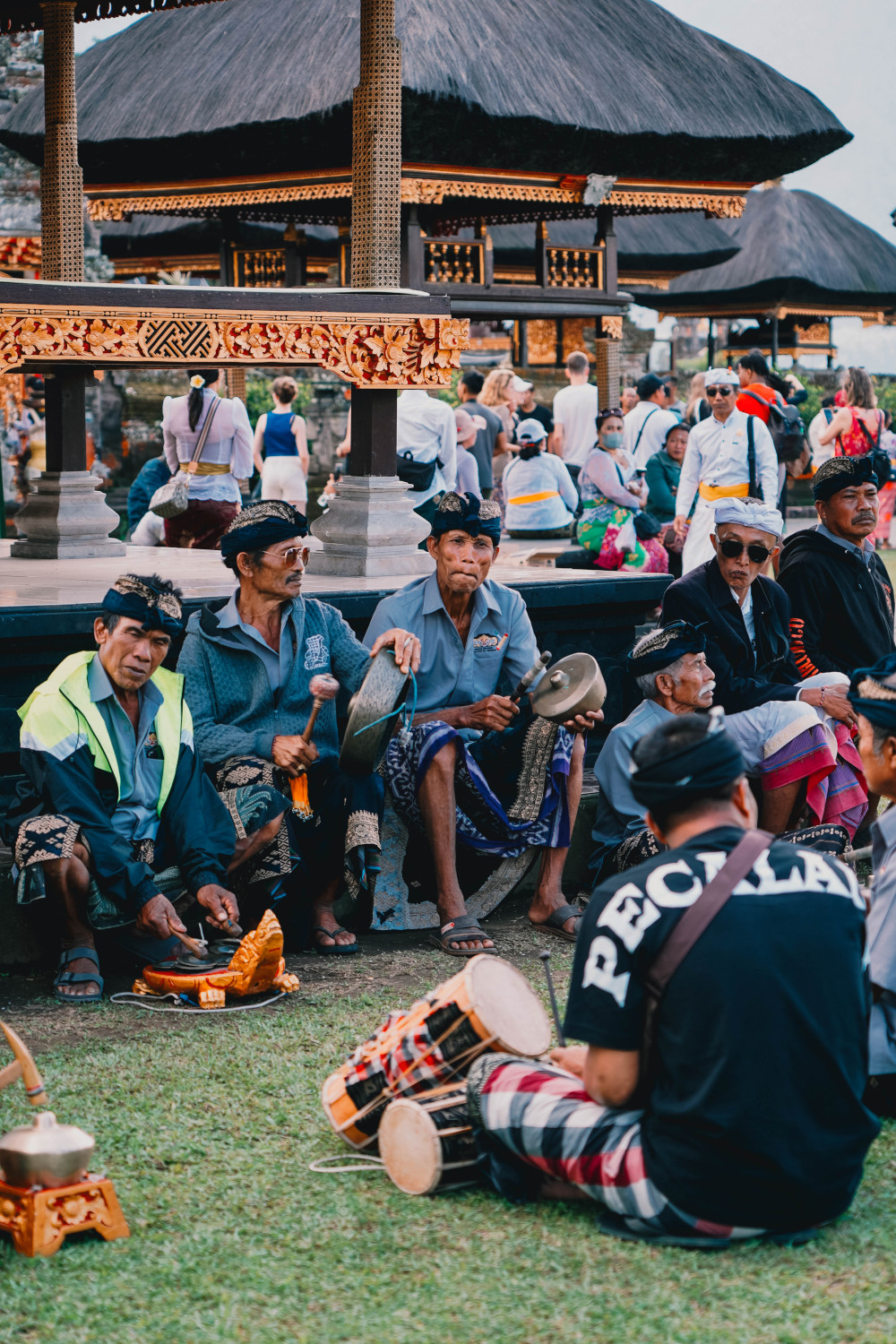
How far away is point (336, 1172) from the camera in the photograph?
10.8ft

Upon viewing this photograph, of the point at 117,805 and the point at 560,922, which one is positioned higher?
the point at 117,805

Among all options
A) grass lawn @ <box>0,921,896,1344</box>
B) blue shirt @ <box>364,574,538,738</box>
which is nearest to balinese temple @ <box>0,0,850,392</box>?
blue shirt @ <box>364,574,538,738</box>

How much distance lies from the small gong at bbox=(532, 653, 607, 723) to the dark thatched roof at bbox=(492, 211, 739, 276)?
14.9 m

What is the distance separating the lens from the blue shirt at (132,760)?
177 inches

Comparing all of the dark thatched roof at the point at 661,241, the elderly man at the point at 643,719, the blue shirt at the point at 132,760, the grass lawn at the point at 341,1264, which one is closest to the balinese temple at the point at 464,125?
the dark thatched roof at the point at 661,241

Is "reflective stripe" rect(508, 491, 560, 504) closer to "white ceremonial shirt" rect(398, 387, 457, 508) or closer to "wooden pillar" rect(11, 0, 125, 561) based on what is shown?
"white ceremonial shirt" rect(398, 387, 457, 508)

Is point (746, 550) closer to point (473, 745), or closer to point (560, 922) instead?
point (473, 745)

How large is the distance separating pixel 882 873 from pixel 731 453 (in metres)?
5.51

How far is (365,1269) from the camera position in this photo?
2.88 meters

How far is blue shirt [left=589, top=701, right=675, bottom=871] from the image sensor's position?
197 inches

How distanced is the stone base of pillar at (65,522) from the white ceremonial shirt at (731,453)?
3.27 m

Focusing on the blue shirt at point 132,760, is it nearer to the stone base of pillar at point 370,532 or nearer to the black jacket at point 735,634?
the black jacket at point 735,634

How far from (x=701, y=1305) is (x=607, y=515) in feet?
23.7

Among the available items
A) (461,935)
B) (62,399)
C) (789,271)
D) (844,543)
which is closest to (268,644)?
(461,935)
